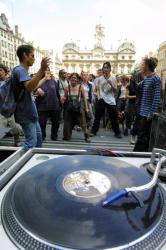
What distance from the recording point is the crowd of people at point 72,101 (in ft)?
8.24

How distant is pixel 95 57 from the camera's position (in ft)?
299

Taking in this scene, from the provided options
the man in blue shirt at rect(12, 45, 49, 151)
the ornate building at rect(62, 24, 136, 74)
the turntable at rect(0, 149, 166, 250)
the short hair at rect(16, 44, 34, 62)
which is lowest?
the turntable at rect(0, 149, 166, 250)

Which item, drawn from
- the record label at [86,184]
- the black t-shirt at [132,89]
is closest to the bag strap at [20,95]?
the record label at [86,184]

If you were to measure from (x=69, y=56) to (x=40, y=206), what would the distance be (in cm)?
9513

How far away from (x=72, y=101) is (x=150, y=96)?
79.3 inches

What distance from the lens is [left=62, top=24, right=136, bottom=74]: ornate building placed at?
9125 cm

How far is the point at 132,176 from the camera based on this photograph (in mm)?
926

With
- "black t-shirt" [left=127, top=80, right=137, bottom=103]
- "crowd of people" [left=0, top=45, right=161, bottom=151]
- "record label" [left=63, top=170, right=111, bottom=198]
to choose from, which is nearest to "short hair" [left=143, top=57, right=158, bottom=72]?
"crowd of people" [left=0, top=45, right=161, bottom=151]

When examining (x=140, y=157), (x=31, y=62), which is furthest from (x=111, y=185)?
(x=31, y=62)

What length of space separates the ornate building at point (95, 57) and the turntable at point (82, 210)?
92329 millimetres

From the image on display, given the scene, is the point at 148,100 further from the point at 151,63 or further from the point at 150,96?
the point at 151,63

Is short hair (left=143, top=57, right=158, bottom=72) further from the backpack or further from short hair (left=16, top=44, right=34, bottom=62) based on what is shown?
the backpack

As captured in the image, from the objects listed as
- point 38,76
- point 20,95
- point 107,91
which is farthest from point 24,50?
point 107,91

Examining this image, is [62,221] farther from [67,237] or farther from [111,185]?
[111,185]
